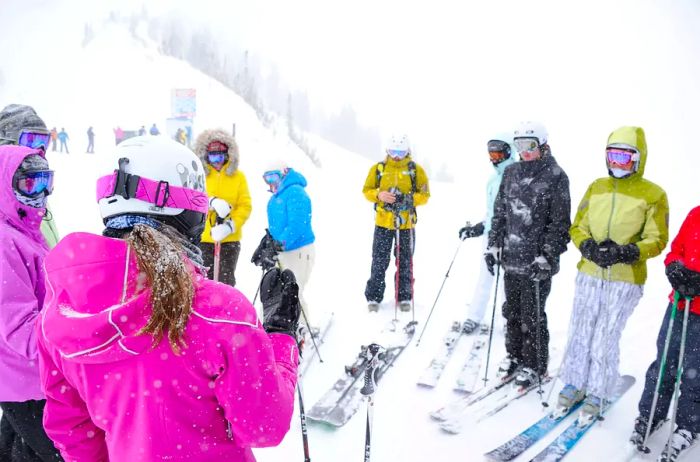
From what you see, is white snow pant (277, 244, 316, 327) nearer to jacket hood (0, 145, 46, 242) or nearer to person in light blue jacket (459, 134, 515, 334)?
person in light blue jacket (459, 134, 515, 334)

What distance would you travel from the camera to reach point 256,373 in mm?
1339

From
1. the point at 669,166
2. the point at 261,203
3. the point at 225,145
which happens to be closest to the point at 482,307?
the point at 225,145

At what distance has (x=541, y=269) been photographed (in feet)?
13.5

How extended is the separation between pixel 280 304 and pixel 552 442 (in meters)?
3.00

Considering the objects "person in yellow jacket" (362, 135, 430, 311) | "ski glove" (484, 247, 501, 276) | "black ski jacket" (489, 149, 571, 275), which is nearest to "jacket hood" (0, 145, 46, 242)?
"black ski jacket" (489, 149, 571, 275)

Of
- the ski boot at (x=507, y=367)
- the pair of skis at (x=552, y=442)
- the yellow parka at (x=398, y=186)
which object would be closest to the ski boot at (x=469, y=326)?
the ski boot at (x=507, y=367)

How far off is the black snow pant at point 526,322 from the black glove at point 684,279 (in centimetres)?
110

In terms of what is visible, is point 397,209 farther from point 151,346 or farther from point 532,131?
point 151,346

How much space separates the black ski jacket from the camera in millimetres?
4133

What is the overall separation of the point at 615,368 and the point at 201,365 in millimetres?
3813

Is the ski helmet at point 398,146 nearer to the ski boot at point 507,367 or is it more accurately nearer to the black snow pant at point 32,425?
the ski boot at point 507,367

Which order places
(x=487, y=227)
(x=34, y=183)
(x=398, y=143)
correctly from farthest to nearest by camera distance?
(x=398, y=143) < (x=487, y=227) < (x=34, y=183)

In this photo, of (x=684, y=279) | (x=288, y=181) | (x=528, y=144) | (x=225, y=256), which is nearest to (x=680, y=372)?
(x=684, y=279)

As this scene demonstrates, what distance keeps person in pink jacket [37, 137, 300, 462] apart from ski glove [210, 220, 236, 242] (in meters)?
3.54
